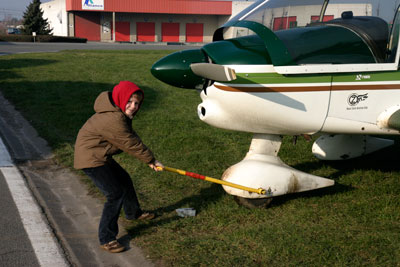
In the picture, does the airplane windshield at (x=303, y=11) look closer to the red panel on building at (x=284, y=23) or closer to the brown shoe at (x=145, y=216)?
the red panel on building at (x=284, y=23)

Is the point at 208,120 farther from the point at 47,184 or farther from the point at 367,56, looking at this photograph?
the point at 47,184

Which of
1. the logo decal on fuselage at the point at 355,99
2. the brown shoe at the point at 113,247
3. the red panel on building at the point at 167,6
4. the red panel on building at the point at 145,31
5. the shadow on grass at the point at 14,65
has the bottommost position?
the brown shoe at the point at 113,247

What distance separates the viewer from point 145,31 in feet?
185

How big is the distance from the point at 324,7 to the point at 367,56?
88 cm

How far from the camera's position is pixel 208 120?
14.4 feet

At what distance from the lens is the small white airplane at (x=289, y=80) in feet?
13.5

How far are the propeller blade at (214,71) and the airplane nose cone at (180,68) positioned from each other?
304 millimetres

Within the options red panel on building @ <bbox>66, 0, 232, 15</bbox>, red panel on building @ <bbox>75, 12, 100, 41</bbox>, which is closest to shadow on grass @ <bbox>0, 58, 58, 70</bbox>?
red panel on building @ <bbox>66, 0, 232, 15</bbox>

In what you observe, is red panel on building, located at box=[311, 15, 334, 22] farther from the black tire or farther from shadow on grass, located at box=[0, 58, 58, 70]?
shadow on grass, located at box=[0, 58, 58, 70]

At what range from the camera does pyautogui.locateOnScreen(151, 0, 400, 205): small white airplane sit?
162 inches

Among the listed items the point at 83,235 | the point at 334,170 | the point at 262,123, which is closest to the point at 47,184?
the point at 83,235

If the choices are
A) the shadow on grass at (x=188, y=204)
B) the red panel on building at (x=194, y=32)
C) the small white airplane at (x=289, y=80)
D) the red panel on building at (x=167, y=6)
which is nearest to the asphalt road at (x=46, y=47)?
the red panel on building at (x=167, y=6)

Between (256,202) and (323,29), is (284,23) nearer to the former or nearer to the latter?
(323,29)

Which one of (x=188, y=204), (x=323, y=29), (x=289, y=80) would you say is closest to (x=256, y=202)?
(x=188, y=204)
